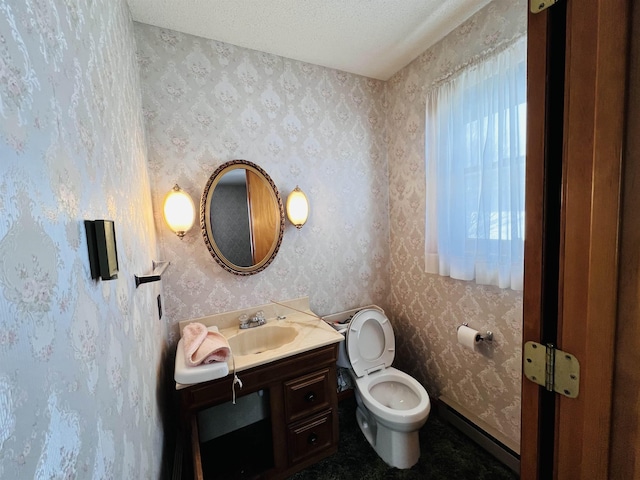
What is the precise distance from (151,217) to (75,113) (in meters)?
0.94

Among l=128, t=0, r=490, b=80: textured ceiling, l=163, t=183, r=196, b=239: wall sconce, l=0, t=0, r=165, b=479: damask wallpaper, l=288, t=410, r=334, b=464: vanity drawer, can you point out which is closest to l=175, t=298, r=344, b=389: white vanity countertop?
l=0, t=0, r=165, b=479: damask wallpaper

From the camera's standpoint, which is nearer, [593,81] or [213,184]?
[593,81]

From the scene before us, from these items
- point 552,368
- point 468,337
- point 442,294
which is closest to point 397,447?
point 468,337

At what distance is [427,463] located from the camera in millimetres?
1504

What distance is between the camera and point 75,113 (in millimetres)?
540

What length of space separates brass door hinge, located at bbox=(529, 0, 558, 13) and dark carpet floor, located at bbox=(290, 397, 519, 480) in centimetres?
204

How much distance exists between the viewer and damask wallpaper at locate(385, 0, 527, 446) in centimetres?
140

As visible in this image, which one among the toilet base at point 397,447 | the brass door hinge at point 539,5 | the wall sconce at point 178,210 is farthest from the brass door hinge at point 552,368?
the wall sconce at point 178,210

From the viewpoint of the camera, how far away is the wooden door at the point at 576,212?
507 millimetres

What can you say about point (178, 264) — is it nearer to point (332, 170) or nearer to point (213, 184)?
point (213, 184)

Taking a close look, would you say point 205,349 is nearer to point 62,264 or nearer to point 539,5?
point 62,264

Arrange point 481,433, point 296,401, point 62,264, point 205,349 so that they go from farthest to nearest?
point 481,433 → point 296,401 → point 205,349 → point 62,264

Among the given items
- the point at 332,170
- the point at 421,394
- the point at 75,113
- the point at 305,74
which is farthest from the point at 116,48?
the point at 421,394

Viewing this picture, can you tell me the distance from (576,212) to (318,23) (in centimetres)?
158
